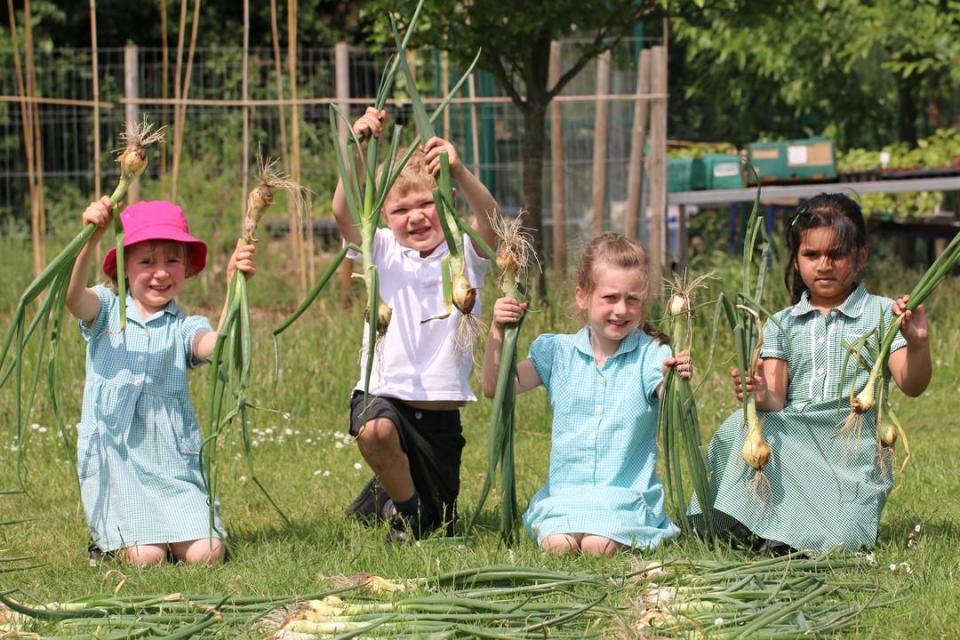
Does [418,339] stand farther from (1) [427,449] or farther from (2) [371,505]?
(2) [371,505]

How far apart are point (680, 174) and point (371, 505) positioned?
658 cm

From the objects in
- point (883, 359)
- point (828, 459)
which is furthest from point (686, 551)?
point (883, 359)

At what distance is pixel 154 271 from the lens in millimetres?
3904

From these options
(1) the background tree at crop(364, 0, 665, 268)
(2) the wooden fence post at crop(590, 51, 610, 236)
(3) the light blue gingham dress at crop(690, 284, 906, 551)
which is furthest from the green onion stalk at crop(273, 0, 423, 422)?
(2) the wooden fence post at crop(590, 51, 610, 236)

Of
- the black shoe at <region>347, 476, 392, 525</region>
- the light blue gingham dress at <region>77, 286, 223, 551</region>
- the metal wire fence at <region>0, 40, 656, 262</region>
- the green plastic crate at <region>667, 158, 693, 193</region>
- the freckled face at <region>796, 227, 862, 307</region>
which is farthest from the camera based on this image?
the green plastic crate at <region>667, 158, 693, 193</region>

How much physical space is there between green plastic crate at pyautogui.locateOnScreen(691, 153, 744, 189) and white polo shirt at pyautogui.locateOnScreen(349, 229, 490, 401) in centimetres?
587

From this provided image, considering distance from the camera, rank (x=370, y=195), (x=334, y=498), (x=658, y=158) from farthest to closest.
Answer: (x=658, y=158)
(x=334, y=498)
(x=370, y=195)

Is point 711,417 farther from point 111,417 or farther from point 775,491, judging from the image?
point 111,417

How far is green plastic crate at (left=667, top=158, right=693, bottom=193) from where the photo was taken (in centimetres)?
1027

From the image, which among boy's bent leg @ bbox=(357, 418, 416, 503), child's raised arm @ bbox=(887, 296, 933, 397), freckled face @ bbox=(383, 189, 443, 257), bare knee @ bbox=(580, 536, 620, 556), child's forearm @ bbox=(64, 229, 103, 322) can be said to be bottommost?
bare knee @ bbox=(580, 536, 620, 556)

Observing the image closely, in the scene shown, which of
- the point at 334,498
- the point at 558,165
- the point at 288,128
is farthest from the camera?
the point at 288,128

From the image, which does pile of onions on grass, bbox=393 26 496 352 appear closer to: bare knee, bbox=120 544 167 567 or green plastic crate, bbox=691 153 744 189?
bare knee, bbox=120 544 167 567

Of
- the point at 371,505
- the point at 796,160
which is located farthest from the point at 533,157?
the point at 371,505

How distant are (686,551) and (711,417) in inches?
88.7
